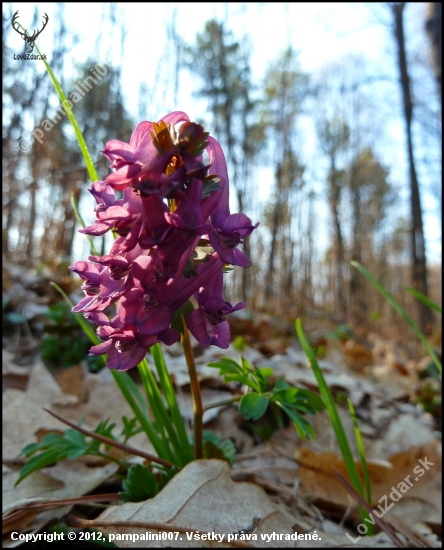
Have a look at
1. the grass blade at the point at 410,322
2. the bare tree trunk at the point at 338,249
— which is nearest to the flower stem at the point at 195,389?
the grass blade at the point at 410,322

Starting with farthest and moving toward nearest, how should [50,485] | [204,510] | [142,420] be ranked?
1. [50,485]
2. [142,420]
3. [204,510]

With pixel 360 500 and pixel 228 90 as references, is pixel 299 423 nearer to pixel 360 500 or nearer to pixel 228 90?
pixel 360 500

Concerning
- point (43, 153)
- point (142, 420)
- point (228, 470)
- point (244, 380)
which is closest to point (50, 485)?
point (142, 420)

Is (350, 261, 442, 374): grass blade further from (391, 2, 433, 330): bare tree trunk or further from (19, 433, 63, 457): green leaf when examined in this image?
(391, 2, 433, 330): bare tree trunk

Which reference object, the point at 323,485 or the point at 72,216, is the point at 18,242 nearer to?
the point at 72,216

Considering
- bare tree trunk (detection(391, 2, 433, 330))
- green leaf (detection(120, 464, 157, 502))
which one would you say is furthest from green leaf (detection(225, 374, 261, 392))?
bare tree trunk (detection(391, 2, 433, 330))

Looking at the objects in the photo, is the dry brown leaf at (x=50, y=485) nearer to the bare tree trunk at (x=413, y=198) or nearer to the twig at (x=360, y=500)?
the twig at (x=360, y=500)

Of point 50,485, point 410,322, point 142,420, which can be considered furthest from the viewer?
point 410,322
